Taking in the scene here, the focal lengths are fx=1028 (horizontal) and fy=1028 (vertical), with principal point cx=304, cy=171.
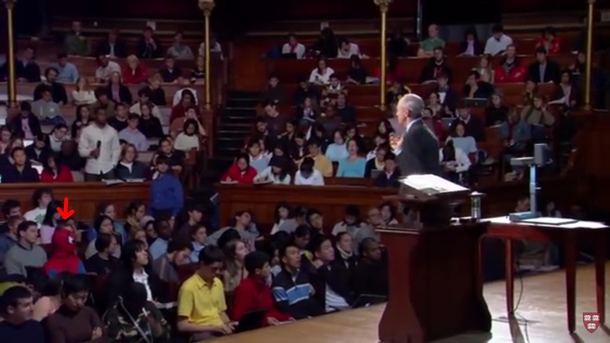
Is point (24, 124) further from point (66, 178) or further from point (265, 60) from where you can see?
point (265, 60)

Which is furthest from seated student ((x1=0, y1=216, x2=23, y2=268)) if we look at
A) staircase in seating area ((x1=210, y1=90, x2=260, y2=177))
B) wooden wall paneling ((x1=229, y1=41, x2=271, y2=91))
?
wooden wall paneling ((x1=229, y1=41, x2=271, y2=91))

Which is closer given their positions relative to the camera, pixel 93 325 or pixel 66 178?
pixel 93 325

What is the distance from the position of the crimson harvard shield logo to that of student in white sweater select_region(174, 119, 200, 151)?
6.52m

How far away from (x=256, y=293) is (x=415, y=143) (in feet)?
6.15

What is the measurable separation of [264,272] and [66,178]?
408 cm

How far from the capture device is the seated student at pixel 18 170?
1006 centimetres

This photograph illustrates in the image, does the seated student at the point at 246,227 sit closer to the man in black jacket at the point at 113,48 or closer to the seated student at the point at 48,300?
the seated student at the point at 48,300

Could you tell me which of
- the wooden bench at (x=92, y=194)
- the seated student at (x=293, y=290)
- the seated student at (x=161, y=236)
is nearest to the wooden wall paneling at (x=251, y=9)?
the wooden bench at (x=92, y=194)

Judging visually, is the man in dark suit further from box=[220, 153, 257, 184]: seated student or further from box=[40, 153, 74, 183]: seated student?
box=[40, 153, 74, 183]: seated student

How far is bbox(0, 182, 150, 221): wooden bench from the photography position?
10.2 m

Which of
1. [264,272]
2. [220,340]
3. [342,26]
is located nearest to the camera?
[220,340]

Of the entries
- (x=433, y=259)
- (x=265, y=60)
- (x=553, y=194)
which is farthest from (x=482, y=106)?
(x=433, y=259)

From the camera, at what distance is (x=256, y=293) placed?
693cm

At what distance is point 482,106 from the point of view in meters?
12.2
